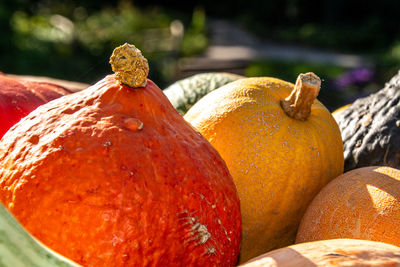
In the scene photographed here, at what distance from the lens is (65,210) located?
1.06m

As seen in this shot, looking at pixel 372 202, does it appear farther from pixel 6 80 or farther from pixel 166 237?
pixel 6 80

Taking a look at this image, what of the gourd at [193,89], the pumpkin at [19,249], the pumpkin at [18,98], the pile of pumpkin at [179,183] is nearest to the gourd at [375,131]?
the pile of pumpkin at [179,183]

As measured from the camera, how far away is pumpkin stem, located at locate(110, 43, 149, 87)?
1.22 metres

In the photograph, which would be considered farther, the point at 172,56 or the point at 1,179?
the point at 172,56

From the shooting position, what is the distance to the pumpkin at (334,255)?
3.17 ft

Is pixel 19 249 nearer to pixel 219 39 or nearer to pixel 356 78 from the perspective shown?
pixel 356 78

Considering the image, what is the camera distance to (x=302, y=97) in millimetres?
1568

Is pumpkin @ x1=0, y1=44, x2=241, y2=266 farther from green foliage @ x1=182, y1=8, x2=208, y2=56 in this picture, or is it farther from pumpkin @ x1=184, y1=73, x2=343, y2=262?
green foliage @ x1=182, y1=8, x2=208, y2=56

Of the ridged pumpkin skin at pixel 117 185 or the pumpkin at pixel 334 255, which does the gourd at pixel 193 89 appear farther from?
the pumpkin at pixel 334 255

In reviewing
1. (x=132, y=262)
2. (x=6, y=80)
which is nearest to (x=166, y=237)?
(x=132, y=262)

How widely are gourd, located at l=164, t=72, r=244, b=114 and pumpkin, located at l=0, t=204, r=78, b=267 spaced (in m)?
1.43

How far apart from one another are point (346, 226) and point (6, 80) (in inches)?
50.7

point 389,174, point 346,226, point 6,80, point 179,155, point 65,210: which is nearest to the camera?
point 65,210

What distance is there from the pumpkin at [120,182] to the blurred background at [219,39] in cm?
335
